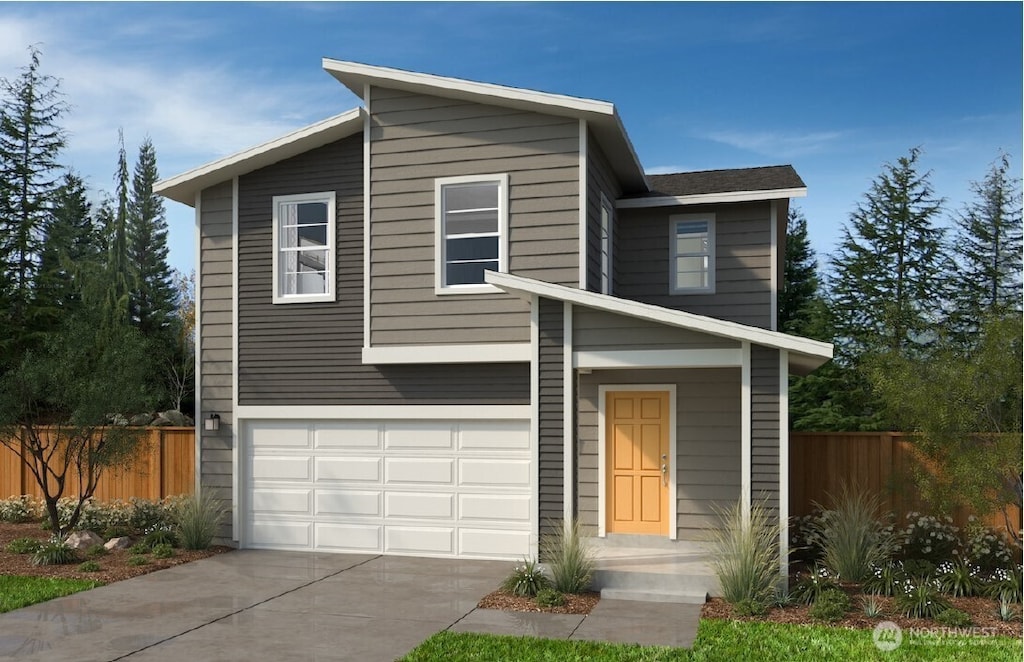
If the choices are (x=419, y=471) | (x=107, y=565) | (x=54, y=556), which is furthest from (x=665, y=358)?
(x=54, y=556)

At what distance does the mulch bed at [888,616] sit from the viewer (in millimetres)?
8078

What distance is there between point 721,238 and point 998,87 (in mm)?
15217

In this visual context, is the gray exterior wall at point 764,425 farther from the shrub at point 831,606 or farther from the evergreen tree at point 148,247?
the evergreen tree at point 148,247

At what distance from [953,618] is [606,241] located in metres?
6.24

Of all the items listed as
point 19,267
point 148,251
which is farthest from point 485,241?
point 148,251

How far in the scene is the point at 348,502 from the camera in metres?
12.2

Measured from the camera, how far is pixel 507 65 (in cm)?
2325

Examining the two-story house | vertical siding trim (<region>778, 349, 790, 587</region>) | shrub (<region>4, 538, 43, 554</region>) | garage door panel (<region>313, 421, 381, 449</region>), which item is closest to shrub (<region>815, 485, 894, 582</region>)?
vertical siding trim (<region>778, 349, 790, 587</region>)

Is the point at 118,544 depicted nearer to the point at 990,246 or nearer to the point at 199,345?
the point at 199,345

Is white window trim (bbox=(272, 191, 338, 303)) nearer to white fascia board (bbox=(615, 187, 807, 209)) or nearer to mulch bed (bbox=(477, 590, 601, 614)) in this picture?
white fascia board (bbox=(615, 187, 807, 209))

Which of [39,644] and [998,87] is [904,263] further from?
[39,644]

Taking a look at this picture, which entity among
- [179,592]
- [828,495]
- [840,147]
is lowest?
[179,592]

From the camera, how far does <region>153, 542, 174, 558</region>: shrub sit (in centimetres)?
1145

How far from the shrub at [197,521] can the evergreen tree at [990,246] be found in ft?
57.8
